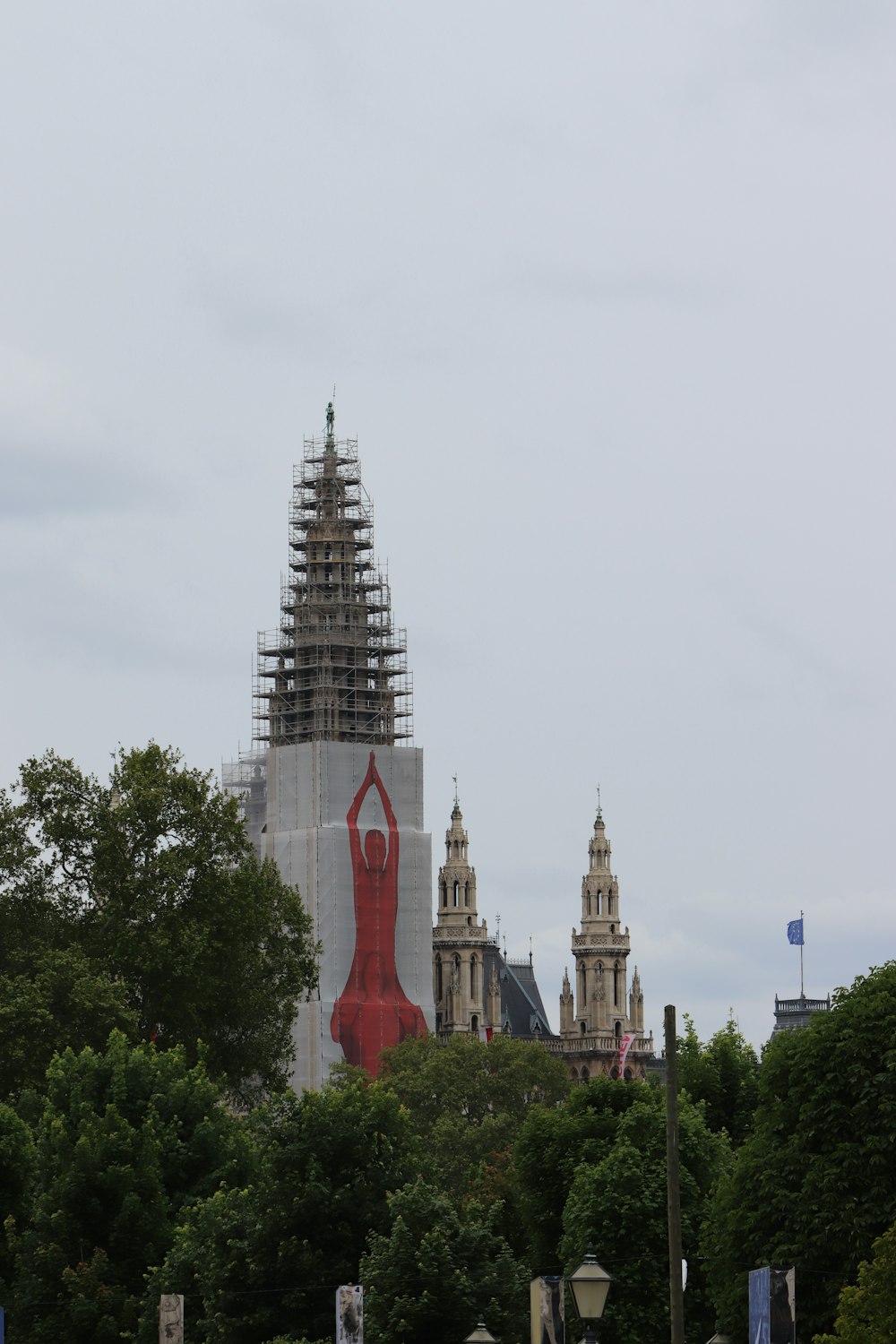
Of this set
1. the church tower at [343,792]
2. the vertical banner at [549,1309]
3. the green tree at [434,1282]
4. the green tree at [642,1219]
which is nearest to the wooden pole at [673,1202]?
the vertical banner at [549,1309]

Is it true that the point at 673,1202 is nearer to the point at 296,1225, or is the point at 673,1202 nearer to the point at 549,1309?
the point at 549,1309

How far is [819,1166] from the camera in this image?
5797 cm

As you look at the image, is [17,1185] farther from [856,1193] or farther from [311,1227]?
[856,1193]

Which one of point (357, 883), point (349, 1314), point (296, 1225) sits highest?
point (357, 883)

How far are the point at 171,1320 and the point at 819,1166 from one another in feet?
46.1

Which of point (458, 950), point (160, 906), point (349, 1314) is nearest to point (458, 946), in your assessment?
point (458, 950)

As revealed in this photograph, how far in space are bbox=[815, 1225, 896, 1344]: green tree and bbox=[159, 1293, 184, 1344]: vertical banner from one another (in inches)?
626

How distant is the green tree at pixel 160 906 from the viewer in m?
98.8

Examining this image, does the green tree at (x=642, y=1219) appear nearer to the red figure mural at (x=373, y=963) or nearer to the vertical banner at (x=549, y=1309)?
the vertical banner at (x=549, y=1309)

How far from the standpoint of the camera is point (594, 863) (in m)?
191

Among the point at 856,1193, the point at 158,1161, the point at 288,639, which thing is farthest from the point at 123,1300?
the point at 288,639

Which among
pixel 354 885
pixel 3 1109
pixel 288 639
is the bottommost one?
pixel 3 1109

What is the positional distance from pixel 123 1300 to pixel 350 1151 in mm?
7561

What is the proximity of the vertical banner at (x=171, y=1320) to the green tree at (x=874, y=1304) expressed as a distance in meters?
15.9
